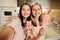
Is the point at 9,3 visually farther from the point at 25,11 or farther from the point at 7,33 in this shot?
the point at 7,33

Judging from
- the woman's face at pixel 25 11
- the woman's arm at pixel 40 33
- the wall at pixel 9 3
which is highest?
the wall at pixel 9 3

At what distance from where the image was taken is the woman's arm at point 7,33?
3.35ft

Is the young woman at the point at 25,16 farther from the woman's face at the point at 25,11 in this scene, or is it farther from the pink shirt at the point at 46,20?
the pink shirt at the point at 46,20

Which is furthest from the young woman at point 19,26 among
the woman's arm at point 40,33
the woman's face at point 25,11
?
the woman's arm at point 40,33

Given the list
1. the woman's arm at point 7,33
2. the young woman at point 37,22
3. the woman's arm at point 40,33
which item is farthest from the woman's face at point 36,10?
the woman's arm at point 7,33

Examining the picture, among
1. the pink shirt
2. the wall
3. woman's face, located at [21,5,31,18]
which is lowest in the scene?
the pink shirt

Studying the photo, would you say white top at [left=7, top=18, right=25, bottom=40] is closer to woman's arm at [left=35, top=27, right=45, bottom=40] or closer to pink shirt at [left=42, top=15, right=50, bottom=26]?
woman's arm at [left=35, top=27, right=45, bottom=40]

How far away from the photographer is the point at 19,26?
43.3 inches

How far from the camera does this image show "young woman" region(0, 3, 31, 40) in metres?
1.04

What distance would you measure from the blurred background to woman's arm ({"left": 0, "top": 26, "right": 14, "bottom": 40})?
0.21ft

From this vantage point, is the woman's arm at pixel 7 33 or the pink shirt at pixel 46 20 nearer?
the woman's arm at pixel 7 33

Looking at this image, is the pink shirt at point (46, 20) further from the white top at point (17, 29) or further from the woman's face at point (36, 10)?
the white top at point (17, 29)

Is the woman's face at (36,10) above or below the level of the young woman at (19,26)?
above

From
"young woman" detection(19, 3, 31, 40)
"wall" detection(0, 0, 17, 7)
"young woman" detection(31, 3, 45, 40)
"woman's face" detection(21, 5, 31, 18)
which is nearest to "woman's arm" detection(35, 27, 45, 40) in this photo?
"young woman" detection(31, 3, 45, 40)
